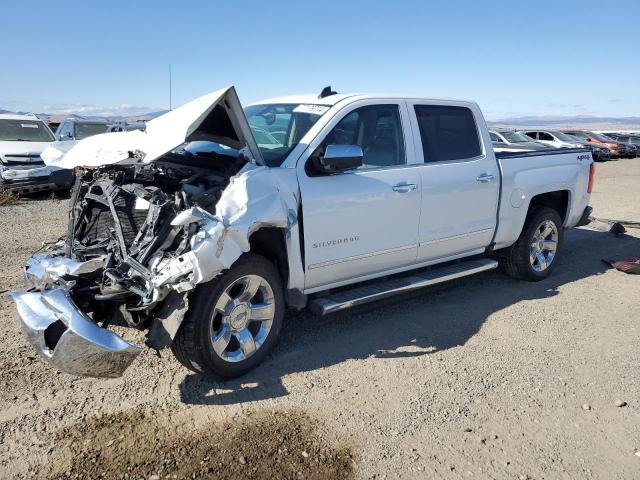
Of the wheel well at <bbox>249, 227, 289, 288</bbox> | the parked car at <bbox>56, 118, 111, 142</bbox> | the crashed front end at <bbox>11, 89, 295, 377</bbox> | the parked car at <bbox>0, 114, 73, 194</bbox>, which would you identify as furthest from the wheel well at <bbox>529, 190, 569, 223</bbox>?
the parked car at <bbox>56, 118, 111, 142</bbox>

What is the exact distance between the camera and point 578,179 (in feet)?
A: 20.8

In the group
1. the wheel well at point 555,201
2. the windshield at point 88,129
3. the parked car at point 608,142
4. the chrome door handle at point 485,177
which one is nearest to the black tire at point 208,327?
the chrome door handle at point 485,177

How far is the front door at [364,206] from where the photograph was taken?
404 cm

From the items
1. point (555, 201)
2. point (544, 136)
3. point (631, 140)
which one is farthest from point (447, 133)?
point (631, 140)

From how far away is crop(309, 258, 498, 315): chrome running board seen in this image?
4.20 metres

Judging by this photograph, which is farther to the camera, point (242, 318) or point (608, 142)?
point (608, 142)

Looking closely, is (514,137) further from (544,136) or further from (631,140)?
(631,140)

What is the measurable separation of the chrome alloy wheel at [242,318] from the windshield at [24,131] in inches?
456

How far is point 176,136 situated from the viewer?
3.49 metres

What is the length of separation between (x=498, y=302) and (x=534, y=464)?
8.74ft

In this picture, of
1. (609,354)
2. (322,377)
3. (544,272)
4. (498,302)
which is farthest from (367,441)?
(544,272)

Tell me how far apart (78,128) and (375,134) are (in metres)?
12.8

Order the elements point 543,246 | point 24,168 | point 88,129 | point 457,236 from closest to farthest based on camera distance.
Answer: point 457,236
point 543,246
point 24,168
point 88,129

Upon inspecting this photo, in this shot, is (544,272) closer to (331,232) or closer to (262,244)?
(331,232)
